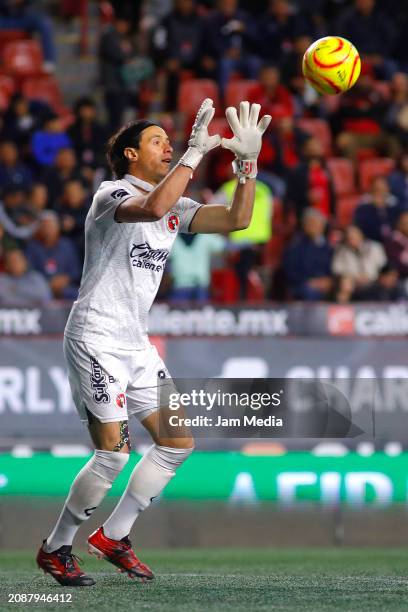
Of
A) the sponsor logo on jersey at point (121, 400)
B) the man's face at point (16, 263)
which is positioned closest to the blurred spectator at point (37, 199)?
the man's face at point (16, 263)

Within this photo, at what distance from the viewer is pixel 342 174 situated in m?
14.8

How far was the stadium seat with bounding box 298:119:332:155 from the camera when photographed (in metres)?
15.2

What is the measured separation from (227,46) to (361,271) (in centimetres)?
474

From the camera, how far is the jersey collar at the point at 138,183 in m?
6.55

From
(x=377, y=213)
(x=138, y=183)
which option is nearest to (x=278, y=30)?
(x=377, y=213)

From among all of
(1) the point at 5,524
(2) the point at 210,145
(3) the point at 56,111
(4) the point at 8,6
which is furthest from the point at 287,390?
(4) the point at 8,6

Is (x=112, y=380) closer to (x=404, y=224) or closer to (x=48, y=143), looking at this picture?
(x=404, y=224)

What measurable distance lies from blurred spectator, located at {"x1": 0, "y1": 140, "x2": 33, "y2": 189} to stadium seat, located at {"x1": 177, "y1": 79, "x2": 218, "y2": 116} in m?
2.36

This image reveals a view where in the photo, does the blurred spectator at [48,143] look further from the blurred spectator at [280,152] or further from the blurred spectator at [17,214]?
the blurred spectator at [280,152]

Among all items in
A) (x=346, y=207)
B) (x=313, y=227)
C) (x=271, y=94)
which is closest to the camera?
(x=313, y=227)

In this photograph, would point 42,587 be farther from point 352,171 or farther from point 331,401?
point 352,171

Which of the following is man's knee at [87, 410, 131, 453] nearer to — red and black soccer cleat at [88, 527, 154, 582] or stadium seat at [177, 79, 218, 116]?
red and black soccer cleat at [88, 527, 154, 582]

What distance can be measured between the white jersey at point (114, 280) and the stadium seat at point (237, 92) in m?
8.98

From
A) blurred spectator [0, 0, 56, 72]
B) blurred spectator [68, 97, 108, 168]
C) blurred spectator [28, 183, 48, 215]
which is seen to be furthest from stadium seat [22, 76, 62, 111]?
blurred spectator [28, 183, 48, 215]
